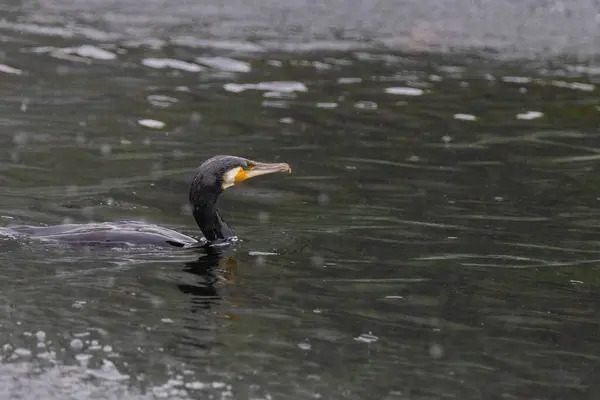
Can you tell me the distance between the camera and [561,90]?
19.4 metres

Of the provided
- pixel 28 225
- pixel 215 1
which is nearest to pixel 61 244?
pixel 28 225

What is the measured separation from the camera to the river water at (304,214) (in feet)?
25.6

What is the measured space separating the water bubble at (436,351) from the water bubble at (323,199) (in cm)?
440

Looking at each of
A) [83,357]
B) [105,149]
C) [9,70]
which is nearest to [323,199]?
[105,149]

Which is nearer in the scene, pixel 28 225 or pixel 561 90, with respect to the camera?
pixel 28 225

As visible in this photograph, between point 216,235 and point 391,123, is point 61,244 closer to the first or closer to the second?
point 216,235

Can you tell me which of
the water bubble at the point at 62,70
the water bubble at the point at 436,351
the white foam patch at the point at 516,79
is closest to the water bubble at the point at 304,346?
the water bubble at the point at 436,351

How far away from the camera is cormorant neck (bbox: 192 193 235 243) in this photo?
10.8m

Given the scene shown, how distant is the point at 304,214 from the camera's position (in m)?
12.1

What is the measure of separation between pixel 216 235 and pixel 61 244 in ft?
4.34

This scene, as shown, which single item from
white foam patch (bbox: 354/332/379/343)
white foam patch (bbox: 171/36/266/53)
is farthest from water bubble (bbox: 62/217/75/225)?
white foam patch (bbox: 171/36/266/53)

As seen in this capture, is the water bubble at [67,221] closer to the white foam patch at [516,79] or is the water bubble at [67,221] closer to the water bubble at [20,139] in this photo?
the water bubble at [20,139]

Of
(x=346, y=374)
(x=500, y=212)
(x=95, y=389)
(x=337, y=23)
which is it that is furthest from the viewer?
(x=337, y=23)

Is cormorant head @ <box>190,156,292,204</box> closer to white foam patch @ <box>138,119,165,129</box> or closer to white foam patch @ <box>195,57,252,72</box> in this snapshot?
white foam patch @ <box>138,119,165,129</box>
